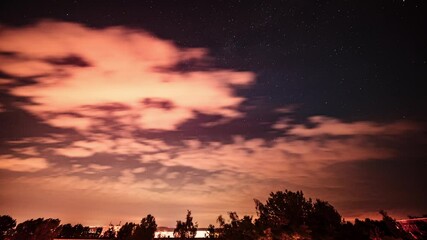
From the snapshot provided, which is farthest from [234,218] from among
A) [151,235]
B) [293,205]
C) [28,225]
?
[28,225]

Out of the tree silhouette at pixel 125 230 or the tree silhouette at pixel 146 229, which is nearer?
the tree silhouette at pixel 146 229

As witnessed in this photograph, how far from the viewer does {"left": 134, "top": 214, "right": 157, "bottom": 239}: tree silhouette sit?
105 ft

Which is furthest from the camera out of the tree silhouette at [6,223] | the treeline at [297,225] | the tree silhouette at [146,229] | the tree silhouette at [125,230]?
the tree silhouette at [6,223]

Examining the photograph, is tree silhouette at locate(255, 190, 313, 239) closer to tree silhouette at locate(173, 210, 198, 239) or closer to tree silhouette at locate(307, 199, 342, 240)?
tree silhouette at locate(307, 199, 342, 240)

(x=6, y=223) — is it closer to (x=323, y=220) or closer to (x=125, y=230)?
(x=125, y=230)

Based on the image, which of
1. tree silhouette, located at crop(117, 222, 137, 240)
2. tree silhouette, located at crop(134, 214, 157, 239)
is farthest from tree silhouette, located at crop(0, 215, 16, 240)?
tree silhouette, located at crop(134, 214, 157, 239)

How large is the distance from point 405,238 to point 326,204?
249 inches

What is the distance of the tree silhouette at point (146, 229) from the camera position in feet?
105

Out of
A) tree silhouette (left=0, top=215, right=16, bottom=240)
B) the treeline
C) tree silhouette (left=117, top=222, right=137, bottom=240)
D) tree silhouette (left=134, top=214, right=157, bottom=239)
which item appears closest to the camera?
the treeline

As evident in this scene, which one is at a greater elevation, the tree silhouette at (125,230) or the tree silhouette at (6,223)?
the tree silhouette at (6,223)

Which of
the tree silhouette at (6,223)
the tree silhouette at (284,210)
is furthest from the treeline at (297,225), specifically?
the tree silhouette at (6,223)

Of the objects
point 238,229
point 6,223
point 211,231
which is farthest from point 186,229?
point 6,223

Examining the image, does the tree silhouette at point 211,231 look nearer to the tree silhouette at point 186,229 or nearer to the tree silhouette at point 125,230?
the tree silhouette at point 186,229

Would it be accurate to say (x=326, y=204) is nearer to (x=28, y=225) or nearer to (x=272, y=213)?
(x=272, y=213)
